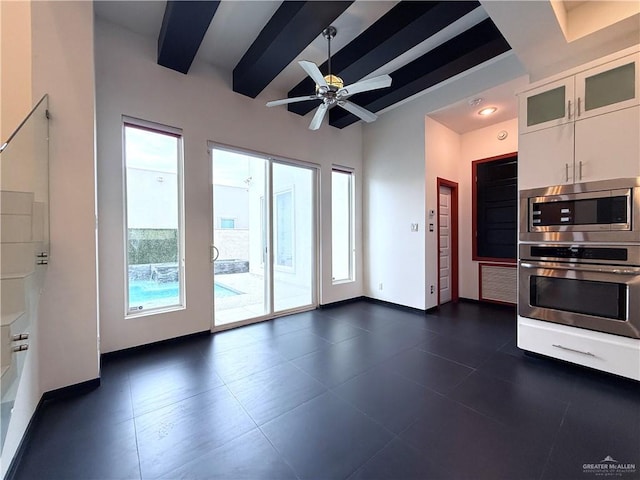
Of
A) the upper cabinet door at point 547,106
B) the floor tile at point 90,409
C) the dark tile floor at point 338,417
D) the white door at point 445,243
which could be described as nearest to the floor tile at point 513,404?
the dark tile floor at point 338,417

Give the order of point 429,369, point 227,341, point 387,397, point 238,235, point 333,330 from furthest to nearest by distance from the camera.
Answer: point 238,235
point 333,330
point 227,341
point 429,369
point 387,397

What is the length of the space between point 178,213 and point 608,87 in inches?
166

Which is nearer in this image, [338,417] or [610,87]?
[338,417]

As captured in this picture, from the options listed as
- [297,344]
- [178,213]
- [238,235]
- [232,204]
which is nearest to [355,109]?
[232,204]

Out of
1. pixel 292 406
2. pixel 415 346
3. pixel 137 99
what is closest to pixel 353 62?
pixel 137 99

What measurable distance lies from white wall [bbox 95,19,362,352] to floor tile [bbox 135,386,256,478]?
132 cm

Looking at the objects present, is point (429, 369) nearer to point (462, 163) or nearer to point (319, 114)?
point (319, 114)

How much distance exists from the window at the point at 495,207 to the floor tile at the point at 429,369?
8.81ft

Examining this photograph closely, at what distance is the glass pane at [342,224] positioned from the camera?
4852mm

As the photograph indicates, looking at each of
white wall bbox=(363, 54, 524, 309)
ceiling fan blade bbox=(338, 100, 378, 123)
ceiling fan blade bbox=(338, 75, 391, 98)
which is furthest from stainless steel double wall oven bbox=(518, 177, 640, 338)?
ceiling fan blade bbox=(338, 100, 378, 123)

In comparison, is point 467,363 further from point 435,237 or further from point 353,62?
point 353,62

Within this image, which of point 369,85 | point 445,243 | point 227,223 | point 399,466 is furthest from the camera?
point 445,243

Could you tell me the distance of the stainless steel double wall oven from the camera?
6.68ft

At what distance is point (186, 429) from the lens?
1.68 m
